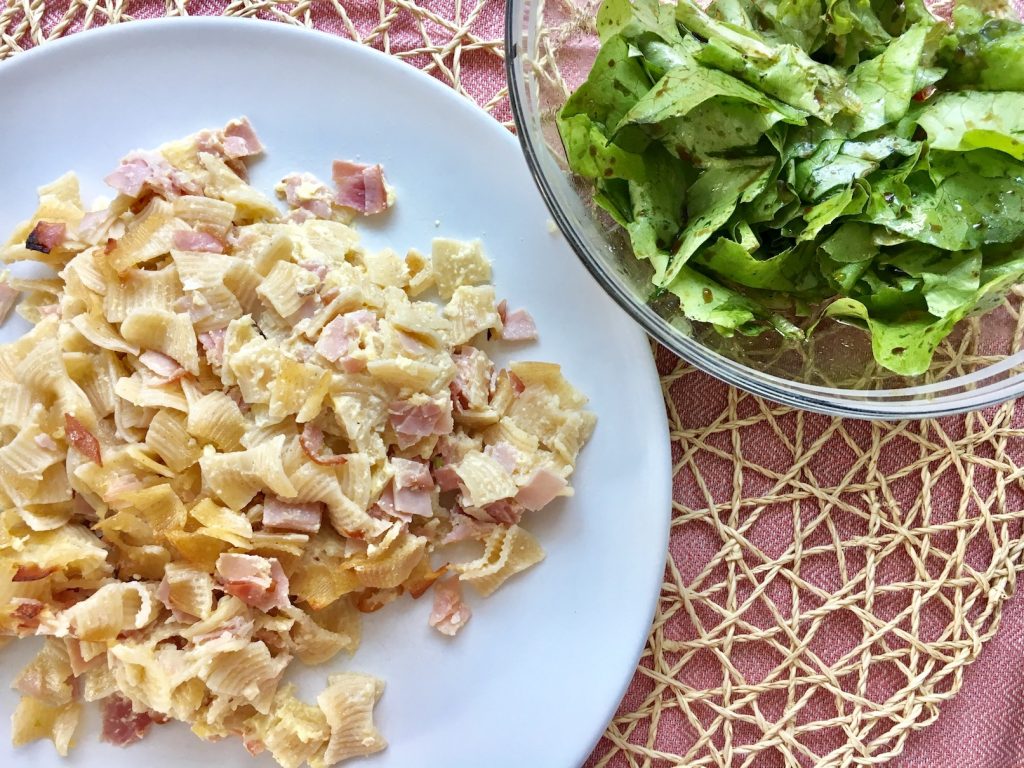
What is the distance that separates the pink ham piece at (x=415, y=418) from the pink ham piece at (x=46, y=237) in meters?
0.63

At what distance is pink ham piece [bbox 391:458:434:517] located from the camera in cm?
137

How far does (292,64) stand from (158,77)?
0.25 meters

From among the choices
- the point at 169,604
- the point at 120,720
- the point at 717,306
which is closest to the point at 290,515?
the point at 169,604

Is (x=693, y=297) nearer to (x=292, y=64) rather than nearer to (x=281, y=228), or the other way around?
(x=281, y=228)

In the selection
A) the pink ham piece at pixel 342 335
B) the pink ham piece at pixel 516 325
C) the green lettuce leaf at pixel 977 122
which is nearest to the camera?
the green lettuce leaf at pixel 977 122

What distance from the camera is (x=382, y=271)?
1.47m

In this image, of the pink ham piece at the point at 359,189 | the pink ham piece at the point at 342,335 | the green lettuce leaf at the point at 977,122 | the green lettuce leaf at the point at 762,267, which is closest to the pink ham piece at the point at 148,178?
the pink ham piece at the point at 359,189

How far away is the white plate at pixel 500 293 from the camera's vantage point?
1.44m

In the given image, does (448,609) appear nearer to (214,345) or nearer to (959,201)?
(214,345)

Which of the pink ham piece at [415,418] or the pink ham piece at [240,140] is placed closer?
the pink ham piece at [415,418]

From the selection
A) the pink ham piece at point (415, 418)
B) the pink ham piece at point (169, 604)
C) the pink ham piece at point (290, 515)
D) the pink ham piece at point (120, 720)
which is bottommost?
the pink ham piece at point (120, 720)

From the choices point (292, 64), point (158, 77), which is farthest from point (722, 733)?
point (158, 77)

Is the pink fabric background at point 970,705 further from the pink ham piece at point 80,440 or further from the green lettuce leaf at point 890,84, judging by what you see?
the pink ham piece at point 80,440

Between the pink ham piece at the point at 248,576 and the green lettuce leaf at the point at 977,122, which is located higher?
the green lettuce leaf at the point at 977,122
